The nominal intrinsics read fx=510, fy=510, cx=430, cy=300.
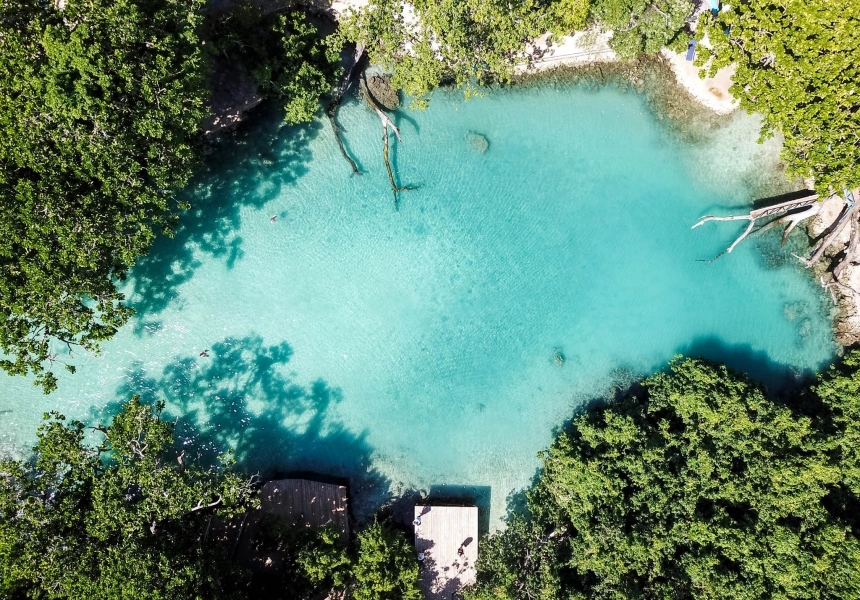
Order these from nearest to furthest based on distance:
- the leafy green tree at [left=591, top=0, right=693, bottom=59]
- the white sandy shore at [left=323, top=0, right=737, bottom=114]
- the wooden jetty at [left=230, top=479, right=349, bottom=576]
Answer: the leafy green tree at [left=591, top=0, right=693, bottom=59], the wooden jetty at [left=230, top=479, right=349, bottom=576], the white sandy shore at [left=323, top=0, right=737, bottom=114]

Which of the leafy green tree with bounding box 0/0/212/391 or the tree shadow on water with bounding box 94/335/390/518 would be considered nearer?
the leafy green tree with bounding box 0/0/212/391

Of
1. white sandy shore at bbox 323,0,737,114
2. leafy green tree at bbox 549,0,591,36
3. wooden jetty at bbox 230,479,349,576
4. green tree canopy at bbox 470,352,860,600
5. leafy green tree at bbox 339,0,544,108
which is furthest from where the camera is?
white sandy shore at bbox 323,0,737,114

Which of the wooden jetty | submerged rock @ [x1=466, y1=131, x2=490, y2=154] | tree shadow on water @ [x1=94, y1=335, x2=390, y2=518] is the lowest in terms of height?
the wooden jetty

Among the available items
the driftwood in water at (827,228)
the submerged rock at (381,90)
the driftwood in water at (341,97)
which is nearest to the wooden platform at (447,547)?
the driftwood in water at (341,97)

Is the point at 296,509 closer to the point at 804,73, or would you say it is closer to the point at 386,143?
the point at 386,143

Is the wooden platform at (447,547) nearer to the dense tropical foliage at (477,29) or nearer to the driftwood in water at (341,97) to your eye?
the driftwood in water at (341,97)

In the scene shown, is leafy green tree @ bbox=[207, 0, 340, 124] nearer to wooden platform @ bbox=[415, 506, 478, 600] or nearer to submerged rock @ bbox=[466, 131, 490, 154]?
submerged rock @ bbox=[466, 131, 490, 154]

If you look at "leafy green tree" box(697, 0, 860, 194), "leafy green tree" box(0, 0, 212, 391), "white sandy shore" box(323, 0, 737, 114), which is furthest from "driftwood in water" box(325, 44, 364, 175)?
"leafy green tree" box(697, 0, 860, 194)

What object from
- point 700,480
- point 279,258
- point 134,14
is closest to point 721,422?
point 700,480
